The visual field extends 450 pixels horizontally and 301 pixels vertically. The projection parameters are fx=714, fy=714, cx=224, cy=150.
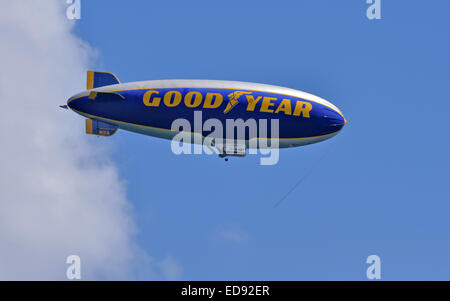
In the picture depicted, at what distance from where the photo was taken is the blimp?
4238 cm

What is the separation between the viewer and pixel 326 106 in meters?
45.2

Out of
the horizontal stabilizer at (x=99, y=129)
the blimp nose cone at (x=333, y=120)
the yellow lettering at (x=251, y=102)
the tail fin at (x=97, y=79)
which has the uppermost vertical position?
the tail fin at (x=97, y=79)

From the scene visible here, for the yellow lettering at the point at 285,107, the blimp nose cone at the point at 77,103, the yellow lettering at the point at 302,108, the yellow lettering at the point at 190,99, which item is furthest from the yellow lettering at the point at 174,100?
the yellow lettering at the point at 302,108

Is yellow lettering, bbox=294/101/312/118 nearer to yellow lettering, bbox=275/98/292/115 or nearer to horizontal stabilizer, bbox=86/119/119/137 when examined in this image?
yellow lettering, bbox=275/98/292/115

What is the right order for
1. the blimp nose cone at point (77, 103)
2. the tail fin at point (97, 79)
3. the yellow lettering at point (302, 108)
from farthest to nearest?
the tail fin at point (97, 79) → the yellow lettering at point (302, 108) → the blimp nose cone at point (77, 103)

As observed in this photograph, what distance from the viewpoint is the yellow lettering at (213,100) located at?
4244 cm

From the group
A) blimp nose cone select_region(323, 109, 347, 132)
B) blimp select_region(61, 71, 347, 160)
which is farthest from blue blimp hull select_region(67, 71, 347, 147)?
blimp nose cone select_region(323, 109, 347, 132)

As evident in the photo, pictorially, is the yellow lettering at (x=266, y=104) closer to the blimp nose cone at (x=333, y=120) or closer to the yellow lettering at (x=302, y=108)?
the yellow lettering at (x=302, y=108)

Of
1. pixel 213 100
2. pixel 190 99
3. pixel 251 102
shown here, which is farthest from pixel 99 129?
pixel 251 102

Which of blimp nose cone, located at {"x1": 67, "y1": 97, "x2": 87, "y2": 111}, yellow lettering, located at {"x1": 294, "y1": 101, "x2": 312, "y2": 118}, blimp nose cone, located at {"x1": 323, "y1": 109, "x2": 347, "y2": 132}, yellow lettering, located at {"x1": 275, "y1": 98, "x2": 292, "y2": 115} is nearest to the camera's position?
blimp nose cone, located at {"x1": 67, "y1": 97, "x2": 87, "y2": 111}

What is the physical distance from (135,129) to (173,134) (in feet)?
7.63

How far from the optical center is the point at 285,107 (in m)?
43.5
